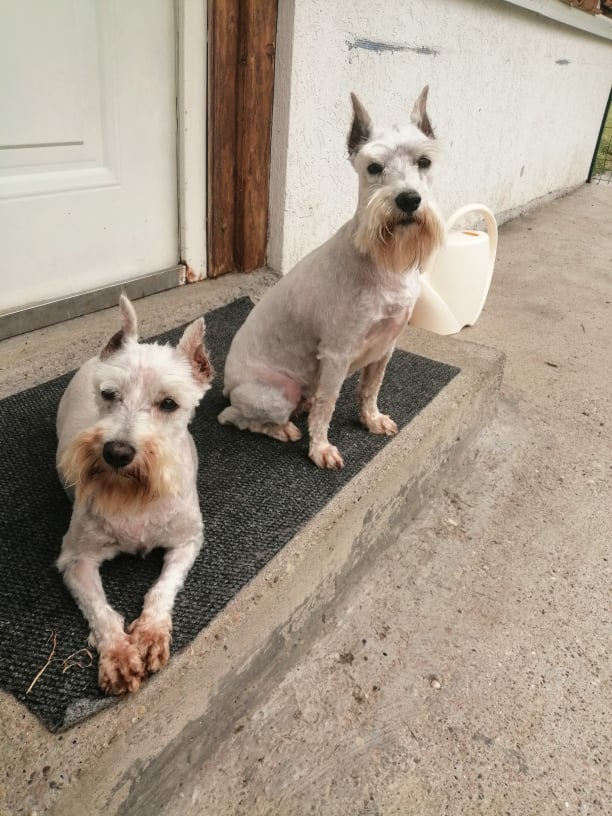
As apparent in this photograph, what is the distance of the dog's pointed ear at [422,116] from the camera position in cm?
233

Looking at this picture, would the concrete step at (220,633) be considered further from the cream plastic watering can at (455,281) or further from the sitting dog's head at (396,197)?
the cream plastic watering can at (455,281)

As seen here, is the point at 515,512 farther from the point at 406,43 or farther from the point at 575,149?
the point at 575,149

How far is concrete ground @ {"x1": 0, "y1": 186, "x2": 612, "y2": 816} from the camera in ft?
5.34

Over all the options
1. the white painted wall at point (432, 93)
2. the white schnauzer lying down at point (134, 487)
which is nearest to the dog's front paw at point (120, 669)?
the white schnauzer lying down at point (134, 487)

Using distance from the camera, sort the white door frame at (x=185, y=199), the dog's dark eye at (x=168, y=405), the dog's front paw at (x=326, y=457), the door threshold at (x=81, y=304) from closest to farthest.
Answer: the dog's dark eye at (x=168, y=405), the dog's front paw at (x=326, y=457), the door threshold at (x=81, y=304), the white door frame at (x=185, y=199)

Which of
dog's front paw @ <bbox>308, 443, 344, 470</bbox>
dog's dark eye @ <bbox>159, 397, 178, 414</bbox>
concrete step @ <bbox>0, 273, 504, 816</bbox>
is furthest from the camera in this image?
dog's front paw @ <bbox>308, 443, 344, 470</bbox>

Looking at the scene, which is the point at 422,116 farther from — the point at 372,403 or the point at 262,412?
the point at 262,412

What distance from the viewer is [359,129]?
230cm

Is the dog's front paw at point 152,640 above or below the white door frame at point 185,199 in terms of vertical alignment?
below

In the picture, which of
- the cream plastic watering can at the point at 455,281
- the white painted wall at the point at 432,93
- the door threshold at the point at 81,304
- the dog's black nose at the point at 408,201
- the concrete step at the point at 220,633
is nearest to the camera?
the concrete step at the point at 220,633

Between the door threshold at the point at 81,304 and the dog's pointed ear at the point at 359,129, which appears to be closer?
the dog's pointed ear at the point at 359,129

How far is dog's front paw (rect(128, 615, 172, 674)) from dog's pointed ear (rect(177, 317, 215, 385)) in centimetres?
70

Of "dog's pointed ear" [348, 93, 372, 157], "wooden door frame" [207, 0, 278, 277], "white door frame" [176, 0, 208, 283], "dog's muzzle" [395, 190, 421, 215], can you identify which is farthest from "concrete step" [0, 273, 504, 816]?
"dog's pointed ear" [348, 93, 372, 157]

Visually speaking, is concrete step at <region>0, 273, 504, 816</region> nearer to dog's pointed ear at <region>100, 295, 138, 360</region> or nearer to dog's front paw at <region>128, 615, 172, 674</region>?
dog's front paw at <region>128, 615, 172, 674</region>
